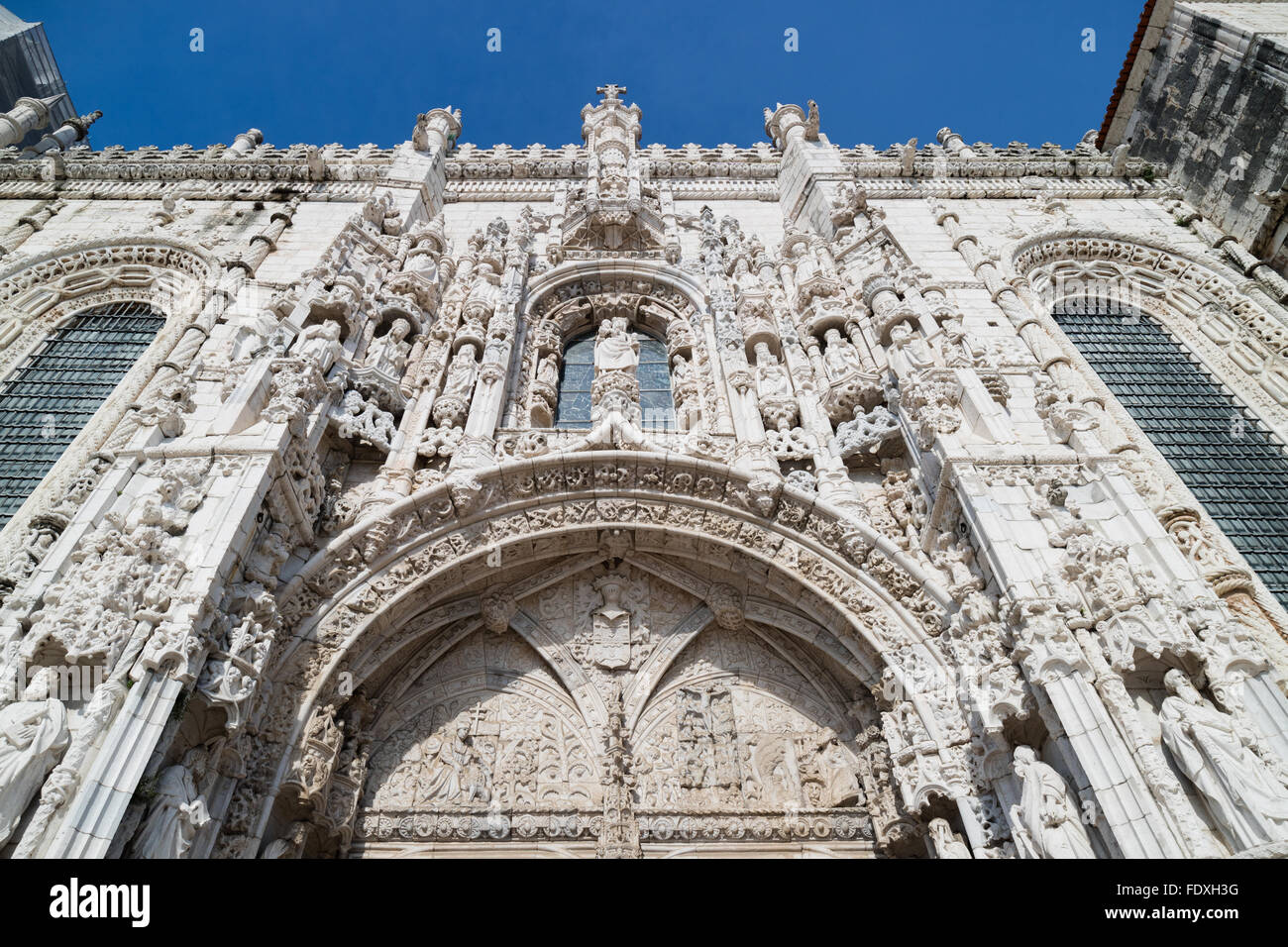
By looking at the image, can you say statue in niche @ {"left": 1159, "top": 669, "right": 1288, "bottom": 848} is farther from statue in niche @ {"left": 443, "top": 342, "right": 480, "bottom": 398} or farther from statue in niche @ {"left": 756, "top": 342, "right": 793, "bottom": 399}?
statue in niche @ {"left": 443, "top": 342, "right": 480, "bottom": 398}

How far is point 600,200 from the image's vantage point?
1241 centimetres

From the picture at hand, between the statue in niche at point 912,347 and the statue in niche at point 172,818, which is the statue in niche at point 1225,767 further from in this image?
the statue in niche at point 172,818

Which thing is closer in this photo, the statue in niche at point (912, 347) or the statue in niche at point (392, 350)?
the statue in niche at point (912, 347)

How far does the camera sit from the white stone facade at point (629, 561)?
5.25 meters

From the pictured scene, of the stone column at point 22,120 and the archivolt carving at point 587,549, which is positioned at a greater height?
the stone column at point 22,120

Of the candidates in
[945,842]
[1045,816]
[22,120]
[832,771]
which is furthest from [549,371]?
[22,120]

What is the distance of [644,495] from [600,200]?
602 cm

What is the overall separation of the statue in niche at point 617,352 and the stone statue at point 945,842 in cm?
608

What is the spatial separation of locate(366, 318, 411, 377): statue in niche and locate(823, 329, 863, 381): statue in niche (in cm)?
494

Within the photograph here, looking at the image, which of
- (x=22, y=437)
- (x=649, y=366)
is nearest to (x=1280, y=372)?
(x=649, y=366)

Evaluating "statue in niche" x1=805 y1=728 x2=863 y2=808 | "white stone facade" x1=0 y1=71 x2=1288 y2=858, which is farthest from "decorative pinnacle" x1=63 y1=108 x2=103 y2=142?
"statue in niche" x1=805 y1=728 x2=863 y2=808

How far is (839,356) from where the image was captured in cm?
958

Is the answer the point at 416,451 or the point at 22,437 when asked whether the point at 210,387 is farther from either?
the point at 22,437

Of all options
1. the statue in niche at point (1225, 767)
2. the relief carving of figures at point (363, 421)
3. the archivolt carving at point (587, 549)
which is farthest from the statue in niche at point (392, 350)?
the statue in niche at point (1225, 767)
